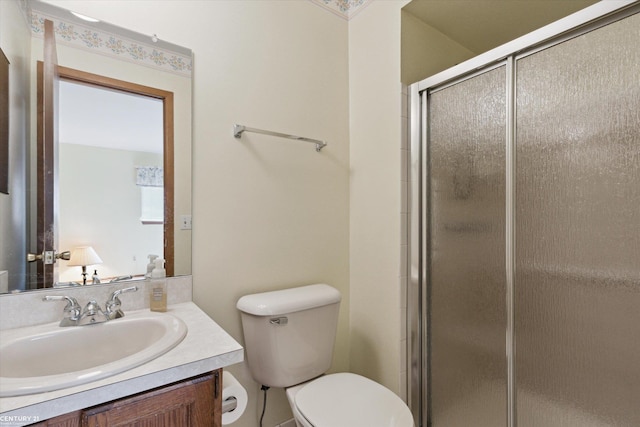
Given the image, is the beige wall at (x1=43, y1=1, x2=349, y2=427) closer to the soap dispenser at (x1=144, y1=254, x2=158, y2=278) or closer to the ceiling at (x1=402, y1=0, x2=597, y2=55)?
the soap dispenser at (x1=144, y1=254, x2=158, y2=278)

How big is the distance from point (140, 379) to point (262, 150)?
1.04 metres

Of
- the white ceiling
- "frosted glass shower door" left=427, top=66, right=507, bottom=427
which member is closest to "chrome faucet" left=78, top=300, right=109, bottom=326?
the white ceiling

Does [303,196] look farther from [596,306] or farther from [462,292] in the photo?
[596,306]

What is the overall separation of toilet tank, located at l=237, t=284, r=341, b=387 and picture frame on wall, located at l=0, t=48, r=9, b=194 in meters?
0.89

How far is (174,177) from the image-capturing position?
127 centimetres

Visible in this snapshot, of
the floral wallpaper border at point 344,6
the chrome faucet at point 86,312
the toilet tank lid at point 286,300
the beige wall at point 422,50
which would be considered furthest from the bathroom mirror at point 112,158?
the beige wall at point 422,50

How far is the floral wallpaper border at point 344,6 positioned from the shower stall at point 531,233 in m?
0.61

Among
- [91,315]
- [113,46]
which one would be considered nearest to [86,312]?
[91,315]

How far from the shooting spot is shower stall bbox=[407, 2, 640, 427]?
98 centimetres

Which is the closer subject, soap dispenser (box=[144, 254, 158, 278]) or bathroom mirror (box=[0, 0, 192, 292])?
bathroom mirror (box=[0, 0, 192, 292])

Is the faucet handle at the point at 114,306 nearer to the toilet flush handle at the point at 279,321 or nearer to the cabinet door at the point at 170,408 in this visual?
the cabinet door at the point at 170,408

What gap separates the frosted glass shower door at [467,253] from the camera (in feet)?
4.18

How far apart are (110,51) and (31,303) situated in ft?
2.97

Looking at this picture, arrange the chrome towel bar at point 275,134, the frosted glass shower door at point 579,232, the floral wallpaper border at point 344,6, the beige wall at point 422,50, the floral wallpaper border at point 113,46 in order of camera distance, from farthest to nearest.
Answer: the floral wallpaper border at point 344,6 < the beige wall at point 422,50 < the chrome towel bar at point 275,134 < the floral wallpaper border at point 113,46 < the frosted glass shower door at point 579,232
